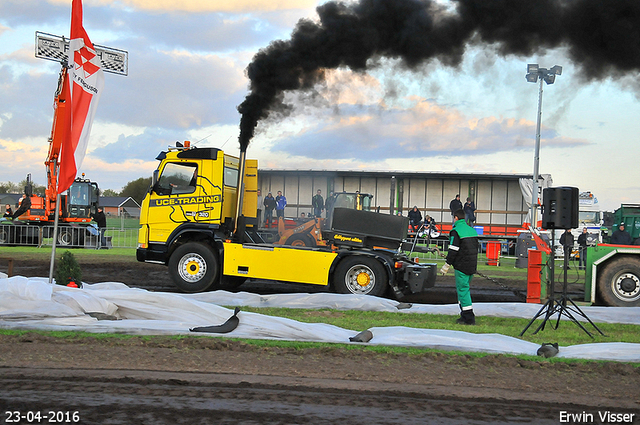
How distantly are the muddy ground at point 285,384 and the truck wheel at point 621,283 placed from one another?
19.9 ft

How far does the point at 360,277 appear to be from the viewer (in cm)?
1116

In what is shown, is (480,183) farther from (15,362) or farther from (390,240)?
(15,362)

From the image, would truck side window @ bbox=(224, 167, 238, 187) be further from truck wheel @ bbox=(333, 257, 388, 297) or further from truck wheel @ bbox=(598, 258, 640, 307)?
truck wheel @ bbox=(598, 258, 640, 307)

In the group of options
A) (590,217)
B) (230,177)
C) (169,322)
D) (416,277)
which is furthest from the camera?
(590,217)

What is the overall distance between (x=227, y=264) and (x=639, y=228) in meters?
13.4

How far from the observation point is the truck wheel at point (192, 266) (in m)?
11.7

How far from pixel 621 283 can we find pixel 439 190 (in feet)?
56.2

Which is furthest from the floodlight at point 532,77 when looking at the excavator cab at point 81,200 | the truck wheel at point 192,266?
the excavator cab at point 81,200

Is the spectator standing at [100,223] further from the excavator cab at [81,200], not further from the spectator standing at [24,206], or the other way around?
the spectator standing at [24,206]

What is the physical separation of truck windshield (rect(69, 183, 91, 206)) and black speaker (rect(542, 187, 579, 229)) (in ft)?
74.8

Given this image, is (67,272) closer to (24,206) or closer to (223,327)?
(223,327)

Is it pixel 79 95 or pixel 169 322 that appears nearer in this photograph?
pixel 169 322

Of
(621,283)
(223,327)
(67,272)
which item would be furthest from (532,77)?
(223,327)

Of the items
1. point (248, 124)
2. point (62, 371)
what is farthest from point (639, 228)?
point (62, 371)
